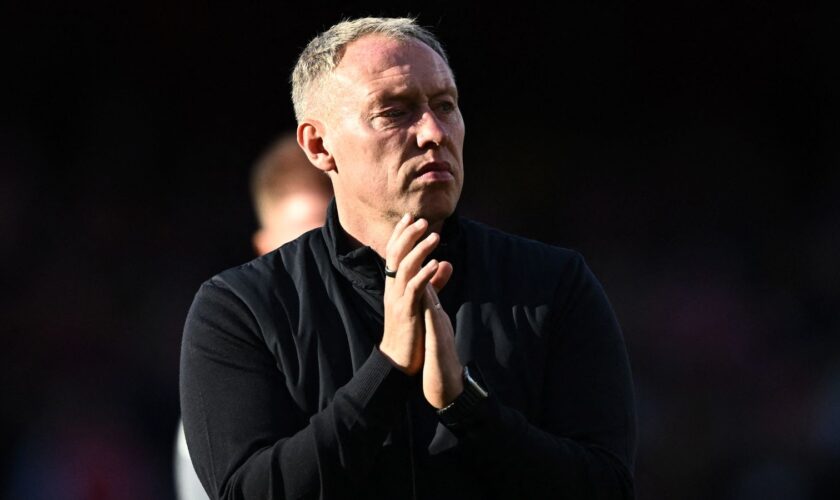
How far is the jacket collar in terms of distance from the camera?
8.65ft

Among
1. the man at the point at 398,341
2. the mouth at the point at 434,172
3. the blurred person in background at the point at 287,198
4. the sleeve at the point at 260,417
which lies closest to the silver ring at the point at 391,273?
the man at the point at 398,341

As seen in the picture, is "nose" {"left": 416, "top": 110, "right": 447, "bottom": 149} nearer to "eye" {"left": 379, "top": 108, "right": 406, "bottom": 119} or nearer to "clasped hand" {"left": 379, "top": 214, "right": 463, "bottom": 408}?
"eye" {"left": 379, "top": 108, "right": 406, "bottom": 119}

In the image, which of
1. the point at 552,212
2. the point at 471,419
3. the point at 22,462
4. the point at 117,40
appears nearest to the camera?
the point at 471,419

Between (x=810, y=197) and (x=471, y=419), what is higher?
(x=471, y=419)

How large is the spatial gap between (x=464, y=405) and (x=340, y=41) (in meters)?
0.80

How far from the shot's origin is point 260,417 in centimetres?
248

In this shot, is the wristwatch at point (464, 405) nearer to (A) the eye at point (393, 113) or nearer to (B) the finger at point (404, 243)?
(B) the finger at point (404, 243)

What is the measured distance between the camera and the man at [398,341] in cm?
234

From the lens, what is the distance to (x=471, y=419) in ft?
7.62

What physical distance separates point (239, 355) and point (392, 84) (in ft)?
1.86

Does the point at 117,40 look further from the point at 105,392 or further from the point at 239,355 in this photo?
the point at 239,355

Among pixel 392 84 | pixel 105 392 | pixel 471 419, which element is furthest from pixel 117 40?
pixel 471 419

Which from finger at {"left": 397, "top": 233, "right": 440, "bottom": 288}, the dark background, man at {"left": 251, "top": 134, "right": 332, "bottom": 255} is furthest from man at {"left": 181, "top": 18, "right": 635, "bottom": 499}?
the dark background

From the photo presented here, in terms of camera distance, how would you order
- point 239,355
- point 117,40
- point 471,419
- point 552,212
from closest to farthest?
point 471,419
point 239,355
point 117,40
point 552,212
